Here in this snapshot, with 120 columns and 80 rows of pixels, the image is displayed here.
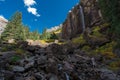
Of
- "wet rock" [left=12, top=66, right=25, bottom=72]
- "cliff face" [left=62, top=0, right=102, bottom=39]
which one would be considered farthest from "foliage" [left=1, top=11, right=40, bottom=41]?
"wet rock" [left=12, top=66, right=25, bottom=72]

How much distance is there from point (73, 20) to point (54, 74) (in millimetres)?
82294

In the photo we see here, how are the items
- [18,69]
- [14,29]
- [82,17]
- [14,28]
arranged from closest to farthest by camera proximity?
1. [18,69]
2. [14,29]
3. [14,28]
4. [82,17]

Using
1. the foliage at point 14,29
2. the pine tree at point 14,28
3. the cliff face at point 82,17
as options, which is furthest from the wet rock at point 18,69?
the cliff face at point 82,17

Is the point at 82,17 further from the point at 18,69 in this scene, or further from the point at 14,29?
the point at 18,69

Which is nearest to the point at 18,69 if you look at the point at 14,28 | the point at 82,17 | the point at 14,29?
the point at 14,29

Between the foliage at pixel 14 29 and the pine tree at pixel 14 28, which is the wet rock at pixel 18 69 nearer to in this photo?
the foliage at pixel 14 29

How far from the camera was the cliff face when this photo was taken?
3565 inches

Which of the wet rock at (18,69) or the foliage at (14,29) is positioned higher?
the foliage at (14,29)

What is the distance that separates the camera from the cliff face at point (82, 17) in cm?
9056

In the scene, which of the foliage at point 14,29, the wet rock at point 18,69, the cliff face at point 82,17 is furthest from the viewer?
the cliff face at point 82,17

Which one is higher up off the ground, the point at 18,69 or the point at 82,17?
the point at 82,17

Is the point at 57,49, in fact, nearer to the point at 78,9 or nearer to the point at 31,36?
the point at 78,9

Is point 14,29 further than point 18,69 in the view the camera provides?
Yes

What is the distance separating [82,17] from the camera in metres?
95.2
